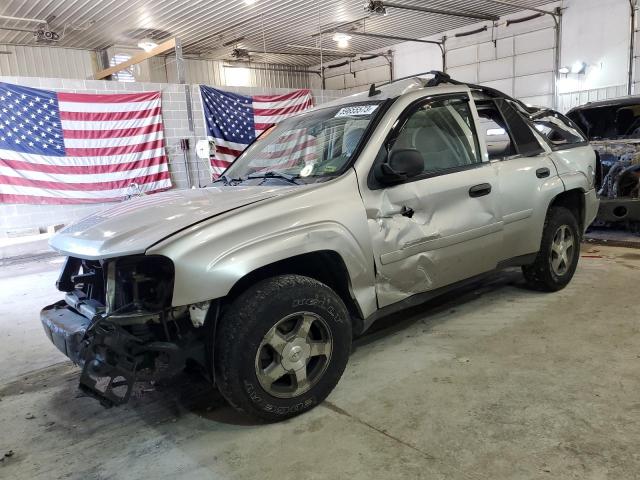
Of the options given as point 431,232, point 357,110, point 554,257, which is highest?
point 357,110

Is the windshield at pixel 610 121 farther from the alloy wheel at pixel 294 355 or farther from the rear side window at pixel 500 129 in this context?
the alloy wheel at pixel 294 355

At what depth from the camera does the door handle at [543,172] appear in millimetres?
3930

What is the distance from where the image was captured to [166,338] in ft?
7.80

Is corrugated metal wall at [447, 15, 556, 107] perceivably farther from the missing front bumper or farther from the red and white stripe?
the missing front bumper

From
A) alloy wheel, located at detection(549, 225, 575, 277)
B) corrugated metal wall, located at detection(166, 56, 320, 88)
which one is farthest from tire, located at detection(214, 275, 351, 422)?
corrugated metal wall, located at detection(166, 56, 320, 88)

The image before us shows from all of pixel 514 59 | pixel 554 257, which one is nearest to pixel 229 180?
pixel 554 257

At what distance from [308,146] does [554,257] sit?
2438 millimetres

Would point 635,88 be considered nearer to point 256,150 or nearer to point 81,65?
point 256,150

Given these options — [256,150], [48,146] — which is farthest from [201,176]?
[256,150]

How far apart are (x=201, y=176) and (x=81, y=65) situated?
6724 mm

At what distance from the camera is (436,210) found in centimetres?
319

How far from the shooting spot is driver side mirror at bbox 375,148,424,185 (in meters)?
2.83

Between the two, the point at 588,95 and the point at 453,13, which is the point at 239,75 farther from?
the point at 588,95

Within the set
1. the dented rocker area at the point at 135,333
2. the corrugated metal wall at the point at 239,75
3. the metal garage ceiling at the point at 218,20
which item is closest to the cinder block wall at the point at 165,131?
the metal garage ceiling at the point at 218,20
